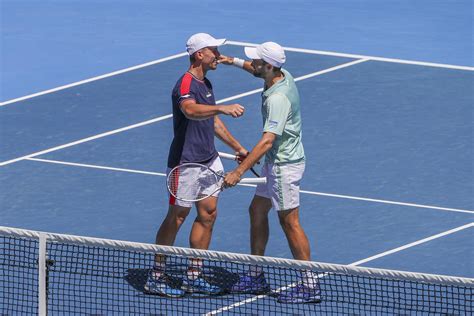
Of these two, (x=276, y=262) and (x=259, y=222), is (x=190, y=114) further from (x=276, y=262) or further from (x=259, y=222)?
(x=276, y=262)

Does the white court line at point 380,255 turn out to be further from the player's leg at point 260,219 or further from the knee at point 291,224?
the knee at point 291,224

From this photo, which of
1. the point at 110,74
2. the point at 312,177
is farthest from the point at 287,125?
the point at 110,74

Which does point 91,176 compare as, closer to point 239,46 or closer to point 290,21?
point 239,46

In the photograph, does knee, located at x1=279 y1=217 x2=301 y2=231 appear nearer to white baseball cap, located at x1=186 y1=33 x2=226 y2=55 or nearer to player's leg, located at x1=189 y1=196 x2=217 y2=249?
player's leg, located at x1=189 y1=196 x2=217 y2=249

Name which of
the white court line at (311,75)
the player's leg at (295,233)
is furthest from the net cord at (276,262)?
the white court line at (311,75)

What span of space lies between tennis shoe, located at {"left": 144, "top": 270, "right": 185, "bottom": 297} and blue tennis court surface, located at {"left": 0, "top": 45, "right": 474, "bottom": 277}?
191 cm

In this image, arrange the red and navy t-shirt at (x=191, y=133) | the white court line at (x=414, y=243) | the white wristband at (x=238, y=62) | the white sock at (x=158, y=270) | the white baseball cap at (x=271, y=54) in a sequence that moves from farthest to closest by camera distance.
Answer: the white court line at (x=414, y=243), the white wristband at (x=238, y=62), the red and navy t-shirt at (x=191, y=133), the white baseball cap at (x=271, y=54), the white sock at (x=158, y=270)

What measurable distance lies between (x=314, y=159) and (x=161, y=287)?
4.98 m

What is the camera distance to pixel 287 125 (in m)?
11.8

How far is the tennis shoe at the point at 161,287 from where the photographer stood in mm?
11453

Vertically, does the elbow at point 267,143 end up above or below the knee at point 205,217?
above

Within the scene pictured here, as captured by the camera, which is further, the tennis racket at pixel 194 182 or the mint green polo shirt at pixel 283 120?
the tennis racket at pixel 194 182

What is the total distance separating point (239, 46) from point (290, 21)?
7.29 feet

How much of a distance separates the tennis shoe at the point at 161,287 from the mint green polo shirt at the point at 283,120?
136cm
